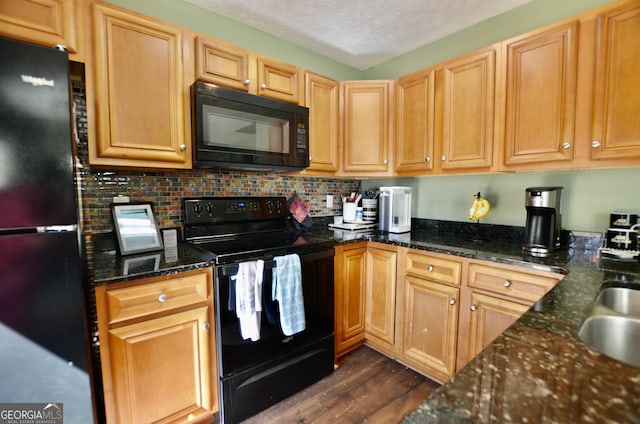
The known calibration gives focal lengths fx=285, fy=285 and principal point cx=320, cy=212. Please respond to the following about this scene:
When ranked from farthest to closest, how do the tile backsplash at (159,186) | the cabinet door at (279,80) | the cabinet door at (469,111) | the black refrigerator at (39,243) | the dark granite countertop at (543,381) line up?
the cabinet door at (279,80) → the cabinet door at (469,111) → the tile backsplash at (159,186) → the black refrigerator at (39,243) → the dark granite countertop at (543,381)

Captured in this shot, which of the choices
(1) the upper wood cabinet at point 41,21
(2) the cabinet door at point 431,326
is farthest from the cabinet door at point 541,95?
A: (1) the upper wood cabinet at point 41,21

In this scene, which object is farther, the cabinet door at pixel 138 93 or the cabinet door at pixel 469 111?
the cabinet door at pixel 469 111

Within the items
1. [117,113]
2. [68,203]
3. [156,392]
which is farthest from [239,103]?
[156,392]

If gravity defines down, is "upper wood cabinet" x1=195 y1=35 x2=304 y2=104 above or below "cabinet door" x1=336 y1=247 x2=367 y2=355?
above

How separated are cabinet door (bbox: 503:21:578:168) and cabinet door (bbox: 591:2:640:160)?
0.10 m

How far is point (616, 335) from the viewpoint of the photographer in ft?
2.70

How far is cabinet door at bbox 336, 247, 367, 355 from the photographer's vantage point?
200cm

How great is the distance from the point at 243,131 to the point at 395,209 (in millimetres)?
1281

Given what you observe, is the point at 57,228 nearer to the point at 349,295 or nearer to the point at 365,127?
the point at 349,295

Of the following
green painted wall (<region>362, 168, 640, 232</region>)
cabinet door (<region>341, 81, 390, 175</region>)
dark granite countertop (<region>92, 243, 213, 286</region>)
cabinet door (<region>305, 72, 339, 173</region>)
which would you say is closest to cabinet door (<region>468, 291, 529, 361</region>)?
green painted wall (<region>362, 168, 640, 232</region>)

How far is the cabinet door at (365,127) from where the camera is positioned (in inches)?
90.1

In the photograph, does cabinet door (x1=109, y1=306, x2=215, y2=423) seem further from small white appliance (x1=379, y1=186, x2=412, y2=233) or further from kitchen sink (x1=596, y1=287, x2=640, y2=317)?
kitchen sink (x1=596, y1=287, x2=640, y2=317)

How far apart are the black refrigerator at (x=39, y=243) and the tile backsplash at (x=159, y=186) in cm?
56

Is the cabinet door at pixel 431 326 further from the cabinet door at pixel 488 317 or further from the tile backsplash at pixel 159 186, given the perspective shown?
the tile backsplash at pixel 159 186
